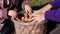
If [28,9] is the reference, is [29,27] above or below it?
below

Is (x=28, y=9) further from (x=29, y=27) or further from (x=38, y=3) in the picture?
(x=38, y=3)

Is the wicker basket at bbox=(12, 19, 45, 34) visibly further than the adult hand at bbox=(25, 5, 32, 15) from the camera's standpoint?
No

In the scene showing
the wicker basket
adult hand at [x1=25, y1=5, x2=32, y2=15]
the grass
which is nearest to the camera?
the wicker basket

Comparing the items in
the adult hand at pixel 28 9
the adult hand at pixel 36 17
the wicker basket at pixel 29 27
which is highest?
the adult hand at pixel 28 9

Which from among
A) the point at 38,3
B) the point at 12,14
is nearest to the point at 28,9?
the point at 12,14

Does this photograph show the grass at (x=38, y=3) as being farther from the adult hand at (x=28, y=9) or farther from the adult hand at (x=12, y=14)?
the adult hand at (x=12, y=14)

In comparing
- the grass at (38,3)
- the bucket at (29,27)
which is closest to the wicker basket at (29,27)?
the bucket at (29,27)

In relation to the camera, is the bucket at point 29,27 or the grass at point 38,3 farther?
the grass at point 38,3

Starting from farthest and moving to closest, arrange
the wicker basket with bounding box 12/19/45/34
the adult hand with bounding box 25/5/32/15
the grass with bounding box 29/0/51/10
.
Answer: the grass with bounding box 29/0/51/10 < the adult hand with bounding box 25/5/32/15 < the wicker basket with bounding box 12/19/45/34

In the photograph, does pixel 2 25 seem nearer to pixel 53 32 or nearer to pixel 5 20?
pixel 5 20

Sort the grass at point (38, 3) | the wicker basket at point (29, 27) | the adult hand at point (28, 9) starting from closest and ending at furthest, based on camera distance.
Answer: the wicker basket at point (29, 27) → the adult hand at point (28, 9) → the grass at point (38, 3)

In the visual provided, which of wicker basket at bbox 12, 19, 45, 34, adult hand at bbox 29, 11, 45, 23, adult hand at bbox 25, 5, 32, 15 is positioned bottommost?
wicker basket at bbox 12, 19, 45, 34

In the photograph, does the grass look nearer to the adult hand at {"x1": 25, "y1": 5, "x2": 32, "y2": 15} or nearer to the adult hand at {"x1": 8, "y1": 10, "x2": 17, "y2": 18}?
the adult hand at {"x1": 25, "y1": 5, "x2": 32, "y2": 15}

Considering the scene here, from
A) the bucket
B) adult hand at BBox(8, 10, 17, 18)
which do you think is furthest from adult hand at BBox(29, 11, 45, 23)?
adult hand at BBox(8, 10, 17, 18)
